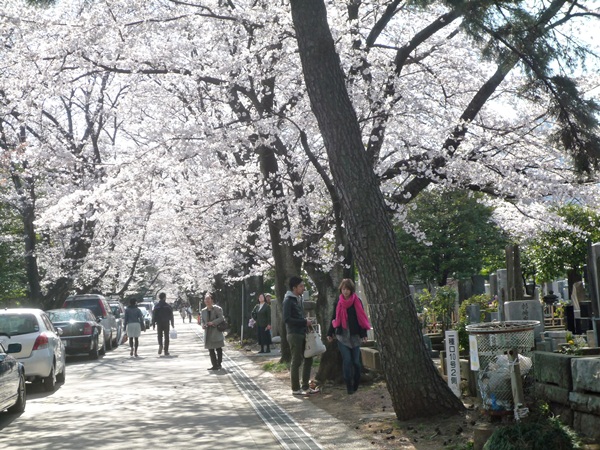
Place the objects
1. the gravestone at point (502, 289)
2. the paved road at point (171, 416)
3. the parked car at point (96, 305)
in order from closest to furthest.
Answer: the paved road at point (171, 416) < the gravestone at point (502, 289) < the parked car at point (96, 305)

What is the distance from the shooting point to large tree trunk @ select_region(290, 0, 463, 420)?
965 cm

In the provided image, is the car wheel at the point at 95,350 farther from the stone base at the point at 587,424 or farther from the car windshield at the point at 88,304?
the stone base at the point at 587,424

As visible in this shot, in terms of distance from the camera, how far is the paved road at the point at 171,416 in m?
9.64

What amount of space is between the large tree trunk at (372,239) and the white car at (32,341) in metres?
7.79

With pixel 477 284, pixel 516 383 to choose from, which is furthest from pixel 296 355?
pixel 477 284

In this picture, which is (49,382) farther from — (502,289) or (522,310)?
(502,289)

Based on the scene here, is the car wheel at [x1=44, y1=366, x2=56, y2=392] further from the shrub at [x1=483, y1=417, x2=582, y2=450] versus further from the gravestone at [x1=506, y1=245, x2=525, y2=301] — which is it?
the shrub at [x1=483, y1=417, x2=582, y2=450]

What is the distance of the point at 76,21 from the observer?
1733 centimetres

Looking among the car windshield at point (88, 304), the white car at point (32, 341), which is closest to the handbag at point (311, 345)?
the white car at point (32, 341)

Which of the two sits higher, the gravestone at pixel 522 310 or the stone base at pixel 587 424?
the gravestone at pixel 522 310

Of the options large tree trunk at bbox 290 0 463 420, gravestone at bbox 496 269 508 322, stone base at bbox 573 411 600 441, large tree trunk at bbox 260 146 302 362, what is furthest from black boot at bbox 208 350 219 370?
stone base at bbox 573 411 600 441

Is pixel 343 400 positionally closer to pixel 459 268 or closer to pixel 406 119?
pixel 406 119

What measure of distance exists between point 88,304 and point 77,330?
5.85 meters

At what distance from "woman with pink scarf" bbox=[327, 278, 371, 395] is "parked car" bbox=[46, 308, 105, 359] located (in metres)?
13.7
